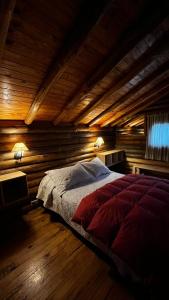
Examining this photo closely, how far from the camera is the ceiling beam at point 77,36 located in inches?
57.5

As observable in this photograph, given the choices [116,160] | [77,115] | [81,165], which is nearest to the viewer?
[81,165]

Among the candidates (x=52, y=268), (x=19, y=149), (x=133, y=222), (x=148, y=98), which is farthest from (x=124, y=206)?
(x=148, y=98)

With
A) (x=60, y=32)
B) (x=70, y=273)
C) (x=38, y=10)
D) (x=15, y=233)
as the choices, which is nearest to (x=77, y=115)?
(x=60, y=32)

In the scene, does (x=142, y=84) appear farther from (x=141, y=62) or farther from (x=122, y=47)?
(x=122, y=47)

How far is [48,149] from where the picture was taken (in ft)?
11.3

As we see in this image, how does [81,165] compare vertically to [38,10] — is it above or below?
below

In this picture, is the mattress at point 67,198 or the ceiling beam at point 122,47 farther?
the mattress at point 67,198

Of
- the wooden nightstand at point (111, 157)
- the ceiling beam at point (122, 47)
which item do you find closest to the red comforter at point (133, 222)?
the ceiling beam at point (122, 47)

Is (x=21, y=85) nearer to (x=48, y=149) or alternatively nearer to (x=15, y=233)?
(x=48, y=149)

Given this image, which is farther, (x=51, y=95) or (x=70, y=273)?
(x=51, y=95)

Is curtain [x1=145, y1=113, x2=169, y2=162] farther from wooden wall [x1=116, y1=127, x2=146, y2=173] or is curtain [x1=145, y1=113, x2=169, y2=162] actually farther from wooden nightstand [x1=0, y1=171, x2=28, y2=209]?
wooden nightstand [x1=0, y1=171, x2=28, y2=209]

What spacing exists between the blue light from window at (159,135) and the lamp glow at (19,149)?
3943mm

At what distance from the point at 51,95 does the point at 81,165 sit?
1.65 m

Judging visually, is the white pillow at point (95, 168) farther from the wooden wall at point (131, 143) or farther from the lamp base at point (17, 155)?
the wooden wall at point (131, 143)
